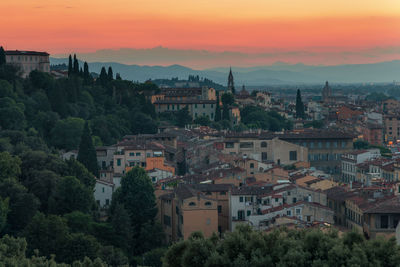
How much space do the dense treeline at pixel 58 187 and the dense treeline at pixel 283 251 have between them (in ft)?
18.5

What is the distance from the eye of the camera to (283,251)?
1577 cm

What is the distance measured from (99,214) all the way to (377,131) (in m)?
40.0

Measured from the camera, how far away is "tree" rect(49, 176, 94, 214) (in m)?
32.4

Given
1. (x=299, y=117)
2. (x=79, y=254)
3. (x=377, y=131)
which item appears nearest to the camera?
(x=79, y=254)

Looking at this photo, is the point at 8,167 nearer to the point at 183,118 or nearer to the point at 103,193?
the point at 103,193

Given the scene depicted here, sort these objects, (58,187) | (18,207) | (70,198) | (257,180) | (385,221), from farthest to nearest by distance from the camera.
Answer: (257,180) → (58,187) → (70,198) → (18,207) → (385,221)

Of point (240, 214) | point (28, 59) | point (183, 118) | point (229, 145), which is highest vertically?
point (28, 59)

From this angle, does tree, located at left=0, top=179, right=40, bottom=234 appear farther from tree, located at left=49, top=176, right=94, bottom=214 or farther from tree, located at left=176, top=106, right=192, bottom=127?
tree, located at left=176, top=106, right=192, bottom=127

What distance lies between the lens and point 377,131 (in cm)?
6950

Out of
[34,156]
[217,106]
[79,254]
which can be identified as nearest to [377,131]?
[217,106]

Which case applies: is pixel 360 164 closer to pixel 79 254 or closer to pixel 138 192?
pixel 138 192

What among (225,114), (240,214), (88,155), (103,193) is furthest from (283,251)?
(225,114)

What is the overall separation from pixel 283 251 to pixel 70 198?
58.3 feet

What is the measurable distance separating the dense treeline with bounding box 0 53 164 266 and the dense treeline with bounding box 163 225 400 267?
18.5 ft
